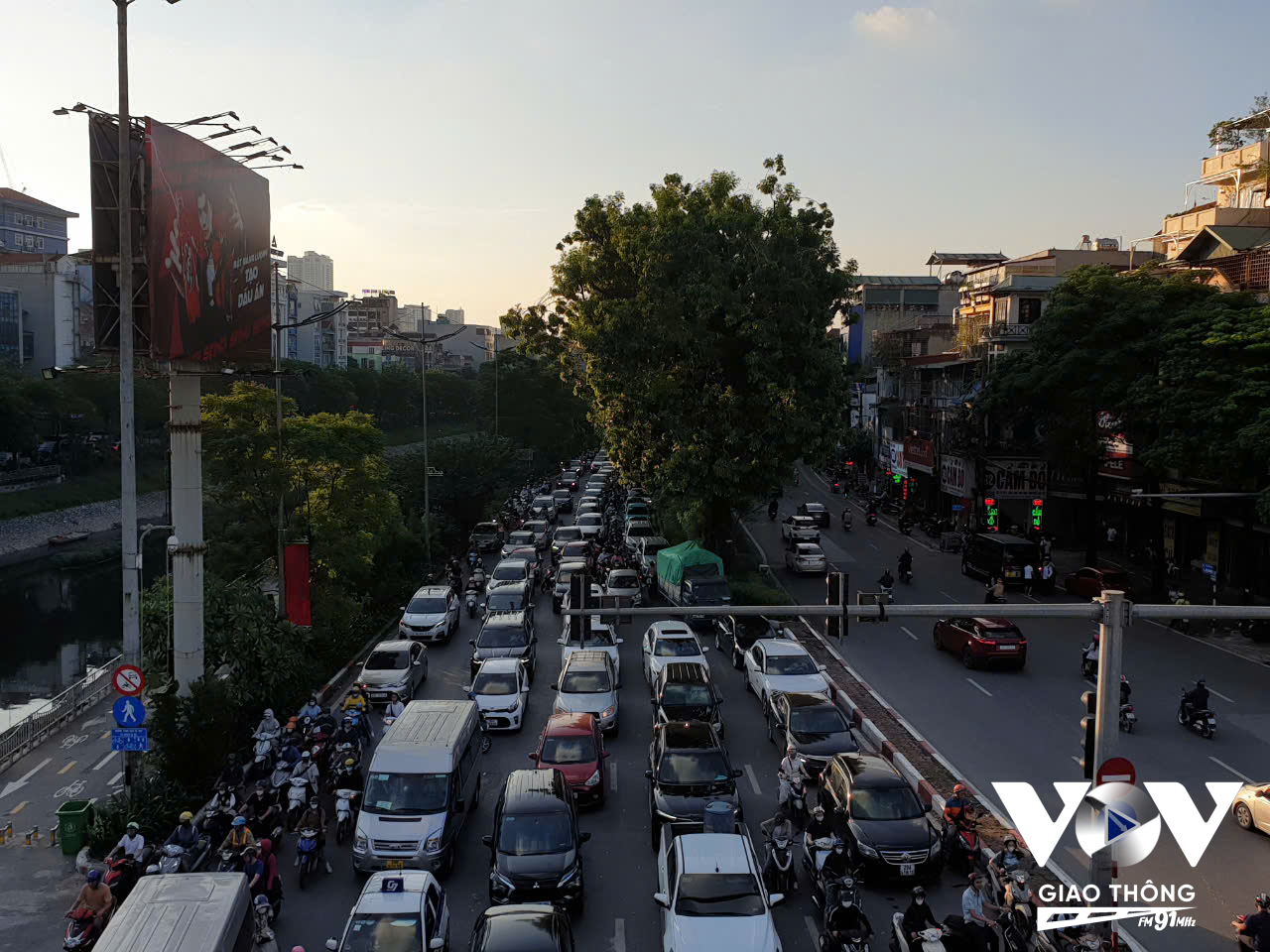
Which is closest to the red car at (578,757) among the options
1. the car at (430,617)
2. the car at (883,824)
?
the car at (883,824)

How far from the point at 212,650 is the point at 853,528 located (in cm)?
3973

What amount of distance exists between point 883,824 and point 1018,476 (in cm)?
3277

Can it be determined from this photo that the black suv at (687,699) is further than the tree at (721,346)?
No

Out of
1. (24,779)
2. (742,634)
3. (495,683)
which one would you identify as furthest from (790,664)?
(24,779)

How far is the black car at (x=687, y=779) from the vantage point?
15.6 m

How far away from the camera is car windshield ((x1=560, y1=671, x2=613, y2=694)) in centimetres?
2150

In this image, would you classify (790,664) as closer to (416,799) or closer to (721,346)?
(416,799)

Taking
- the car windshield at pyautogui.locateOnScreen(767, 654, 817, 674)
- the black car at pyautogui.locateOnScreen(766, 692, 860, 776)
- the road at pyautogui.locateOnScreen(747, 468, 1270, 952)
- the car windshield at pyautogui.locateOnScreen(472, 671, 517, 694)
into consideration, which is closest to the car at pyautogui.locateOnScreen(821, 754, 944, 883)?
the road at pyautogui.locateOnScreen(747, 468, 1270, 952)

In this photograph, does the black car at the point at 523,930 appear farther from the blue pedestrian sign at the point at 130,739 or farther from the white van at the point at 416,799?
the blue pedestrian sign at the point at 130,739

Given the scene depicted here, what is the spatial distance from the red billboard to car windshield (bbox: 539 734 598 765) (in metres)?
9.73

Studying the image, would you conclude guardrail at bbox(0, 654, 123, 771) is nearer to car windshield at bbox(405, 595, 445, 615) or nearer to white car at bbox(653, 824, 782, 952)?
car windshield at bbox(405, 595, 445, 615)

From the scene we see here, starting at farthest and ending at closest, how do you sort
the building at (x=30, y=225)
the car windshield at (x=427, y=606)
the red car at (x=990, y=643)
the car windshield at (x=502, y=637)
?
1. the building at (x=30, y=225)
2. the car windshield at (x=427, y=606)
3. the red car at (x=990, y=643)
4. the car windshield at (x=502, y=637)

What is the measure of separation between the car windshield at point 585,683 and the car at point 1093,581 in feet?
64.3

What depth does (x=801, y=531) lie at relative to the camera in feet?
145
